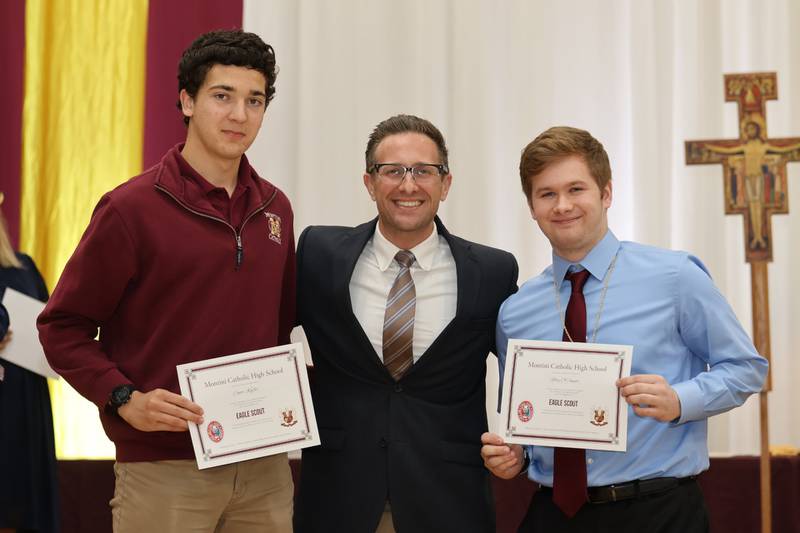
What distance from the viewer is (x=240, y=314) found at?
7.38 ft

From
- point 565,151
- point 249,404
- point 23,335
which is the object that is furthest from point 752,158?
point 23,335

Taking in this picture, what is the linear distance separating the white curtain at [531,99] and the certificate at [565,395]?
2.58 m

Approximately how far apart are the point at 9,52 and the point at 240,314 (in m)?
3.44

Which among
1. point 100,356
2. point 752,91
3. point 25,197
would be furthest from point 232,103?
point 25,197

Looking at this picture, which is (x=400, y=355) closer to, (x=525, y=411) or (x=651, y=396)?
(x=525, y=411)

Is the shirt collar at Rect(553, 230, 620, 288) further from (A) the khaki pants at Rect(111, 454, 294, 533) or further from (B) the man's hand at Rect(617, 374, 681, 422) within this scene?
(A) the khaki pants at Rect(111, 454, 294, 533)

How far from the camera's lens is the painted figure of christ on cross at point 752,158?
3916 mm

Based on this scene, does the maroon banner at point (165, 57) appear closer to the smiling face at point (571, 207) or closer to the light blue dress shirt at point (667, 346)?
the smiling face at point (571, 207)

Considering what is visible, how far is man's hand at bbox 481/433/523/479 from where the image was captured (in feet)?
7.43

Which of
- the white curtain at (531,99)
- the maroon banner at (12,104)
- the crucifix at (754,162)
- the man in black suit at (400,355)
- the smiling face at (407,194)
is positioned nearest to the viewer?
the man in black suit at (400,355)

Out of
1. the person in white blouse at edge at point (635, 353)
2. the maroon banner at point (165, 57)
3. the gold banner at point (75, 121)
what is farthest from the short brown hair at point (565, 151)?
the gold banner at point (75, 121)

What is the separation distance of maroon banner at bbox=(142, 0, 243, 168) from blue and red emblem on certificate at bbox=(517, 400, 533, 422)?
3298 millimetres

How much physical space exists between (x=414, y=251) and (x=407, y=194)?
0.58ft

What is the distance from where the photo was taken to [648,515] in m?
2.16
